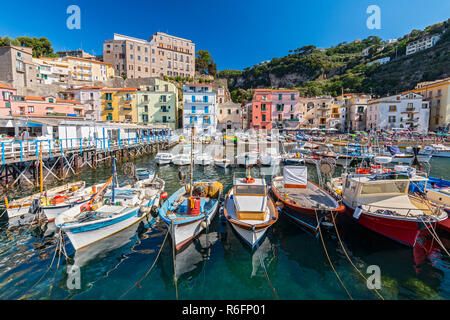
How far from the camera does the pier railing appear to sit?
719 inches

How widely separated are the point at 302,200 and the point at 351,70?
11409 cm

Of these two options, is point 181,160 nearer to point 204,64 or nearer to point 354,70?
point 204,64

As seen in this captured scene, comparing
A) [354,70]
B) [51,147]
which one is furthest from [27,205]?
[354,70]

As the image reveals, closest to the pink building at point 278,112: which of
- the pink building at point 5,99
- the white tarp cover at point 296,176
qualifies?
the white tarp cover at point 296,176

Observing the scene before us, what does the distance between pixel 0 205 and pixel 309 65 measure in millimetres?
122589

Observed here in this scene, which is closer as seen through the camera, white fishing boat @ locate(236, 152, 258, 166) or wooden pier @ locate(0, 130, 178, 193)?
wooden pier @ locate(0, 130, 178, 193)

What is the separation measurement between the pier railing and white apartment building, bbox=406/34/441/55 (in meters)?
125

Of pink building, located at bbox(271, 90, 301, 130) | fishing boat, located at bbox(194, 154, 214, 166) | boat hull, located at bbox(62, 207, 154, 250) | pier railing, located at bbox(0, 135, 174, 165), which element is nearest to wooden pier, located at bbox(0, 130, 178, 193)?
pier railing, located at bbox(0, 135, 174, 165)

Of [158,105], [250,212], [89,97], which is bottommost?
[250,212]

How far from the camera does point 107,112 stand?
187 ft

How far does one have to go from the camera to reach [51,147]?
22.8 metres

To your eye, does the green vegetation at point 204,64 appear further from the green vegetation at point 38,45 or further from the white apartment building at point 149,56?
the green vegetation at point 38,45

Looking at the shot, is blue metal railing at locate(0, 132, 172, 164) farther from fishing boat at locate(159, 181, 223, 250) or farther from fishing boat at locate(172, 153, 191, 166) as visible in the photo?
fishing boat at locate(159, 181, 223, 250)

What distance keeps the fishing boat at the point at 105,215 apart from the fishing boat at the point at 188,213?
69.8 inches
